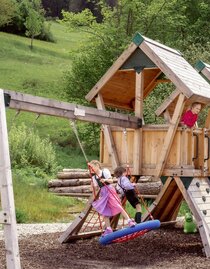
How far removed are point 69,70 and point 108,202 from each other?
2822 centimetres

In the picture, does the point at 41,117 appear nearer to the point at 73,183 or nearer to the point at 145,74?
the point at 73,183

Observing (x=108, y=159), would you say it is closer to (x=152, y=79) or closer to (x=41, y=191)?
(x=152, y=79)

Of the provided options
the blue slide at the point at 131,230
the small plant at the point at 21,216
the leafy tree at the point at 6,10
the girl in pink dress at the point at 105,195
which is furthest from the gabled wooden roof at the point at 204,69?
the leafy tree at the point at 6,10

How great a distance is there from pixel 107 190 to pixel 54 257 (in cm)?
139

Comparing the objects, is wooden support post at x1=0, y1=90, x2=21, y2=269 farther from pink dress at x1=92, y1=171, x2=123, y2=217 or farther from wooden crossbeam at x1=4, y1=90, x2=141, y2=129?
pink dress at x1=92, y1=171, x2=123, y2=217

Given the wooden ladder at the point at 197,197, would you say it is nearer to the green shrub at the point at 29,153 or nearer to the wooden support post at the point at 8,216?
the wooden support post at the point at 8,216

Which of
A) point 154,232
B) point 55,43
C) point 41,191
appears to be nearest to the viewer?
point 154,232

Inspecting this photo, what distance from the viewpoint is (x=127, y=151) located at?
11.2 m

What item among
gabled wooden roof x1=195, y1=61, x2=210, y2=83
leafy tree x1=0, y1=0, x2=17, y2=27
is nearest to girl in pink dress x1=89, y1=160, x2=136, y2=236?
gabled wooden roof x1=195, y1=61, x2=210, y2=83

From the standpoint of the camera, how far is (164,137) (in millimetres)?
10938

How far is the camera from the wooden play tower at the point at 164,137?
419 inches

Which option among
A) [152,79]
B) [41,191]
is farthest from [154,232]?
[41,191]

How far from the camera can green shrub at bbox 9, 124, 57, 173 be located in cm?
2228

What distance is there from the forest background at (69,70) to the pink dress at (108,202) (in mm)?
1633
